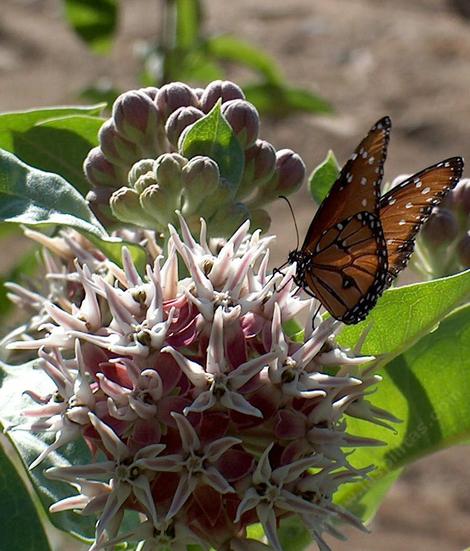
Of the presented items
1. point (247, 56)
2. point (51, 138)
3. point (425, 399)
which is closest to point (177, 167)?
point (51, 138)

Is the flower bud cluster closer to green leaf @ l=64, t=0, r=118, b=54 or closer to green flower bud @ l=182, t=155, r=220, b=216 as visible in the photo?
green flower bud @ l=182, t=155, r=220, b=216

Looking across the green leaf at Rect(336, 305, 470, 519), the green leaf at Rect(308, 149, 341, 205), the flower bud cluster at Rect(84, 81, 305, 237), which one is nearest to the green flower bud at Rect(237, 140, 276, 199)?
the flower bud cluster at Rect(84, 81, 305, 237)

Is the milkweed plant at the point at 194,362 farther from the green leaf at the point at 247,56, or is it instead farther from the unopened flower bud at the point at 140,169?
the green leaf at the point at 247,56

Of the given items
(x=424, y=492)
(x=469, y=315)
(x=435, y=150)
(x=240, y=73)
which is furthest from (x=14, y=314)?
(x=240, y=73)

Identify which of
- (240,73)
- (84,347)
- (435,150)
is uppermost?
(240,73)

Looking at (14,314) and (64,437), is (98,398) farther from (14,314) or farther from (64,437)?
(14,314)

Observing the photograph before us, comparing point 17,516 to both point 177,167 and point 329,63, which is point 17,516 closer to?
point 177,167
